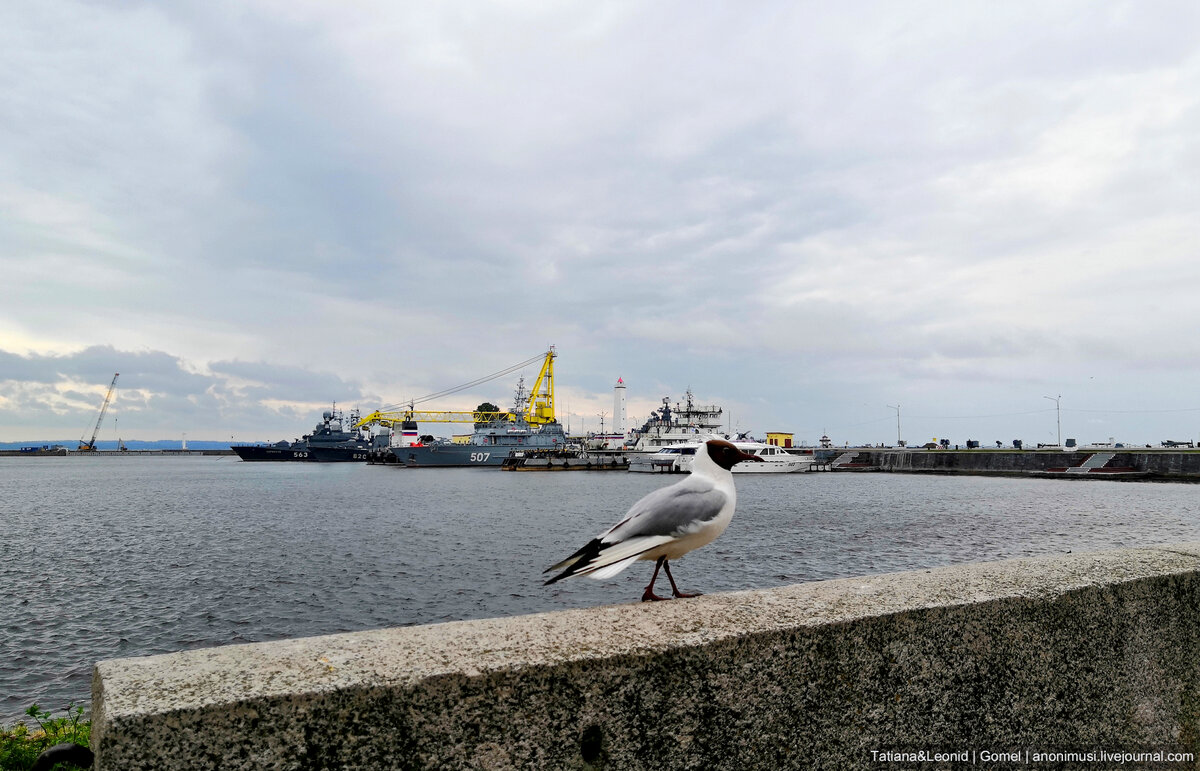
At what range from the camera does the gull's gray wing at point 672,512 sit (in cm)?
245

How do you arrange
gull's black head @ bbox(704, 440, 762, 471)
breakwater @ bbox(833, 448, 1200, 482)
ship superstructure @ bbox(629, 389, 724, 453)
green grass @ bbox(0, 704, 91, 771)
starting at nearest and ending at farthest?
gull's black head @ bbox(704, 440, 762, 471), green grass @ bbox(0, 704, 91, 771), breakwater @ bbox(833, 448, 1200, 482), ship superstructure @ bbox(629, 389, 724, 453)

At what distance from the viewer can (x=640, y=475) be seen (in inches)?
2645

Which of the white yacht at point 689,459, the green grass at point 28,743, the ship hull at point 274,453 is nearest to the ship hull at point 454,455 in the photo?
the white yacht at point 689,459

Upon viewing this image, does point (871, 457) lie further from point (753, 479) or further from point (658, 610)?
point (658, 610)

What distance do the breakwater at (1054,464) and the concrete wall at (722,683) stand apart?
198 feet

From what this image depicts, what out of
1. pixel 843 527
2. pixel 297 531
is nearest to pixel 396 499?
pixel 297 531

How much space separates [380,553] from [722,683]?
1956cm

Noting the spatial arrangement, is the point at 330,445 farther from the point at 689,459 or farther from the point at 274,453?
the point at 689,459

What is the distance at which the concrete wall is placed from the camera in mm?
1231

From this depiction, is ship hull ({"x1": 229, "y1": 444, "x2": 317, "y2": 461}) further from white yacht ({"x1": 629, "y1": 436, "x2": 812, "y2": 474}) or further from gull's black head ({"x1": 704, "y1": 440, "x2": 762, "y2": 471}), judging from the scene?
gull's black head ({"x1": 704, "y1": 440, "x2": 762, "y2": 471})

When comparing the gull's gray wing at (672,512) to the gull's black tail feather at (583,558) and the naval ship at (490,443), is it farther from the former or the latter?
the naval ship at (490,443)

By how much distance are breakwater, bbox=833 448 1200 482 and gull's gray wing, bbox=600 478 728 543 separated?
200ft

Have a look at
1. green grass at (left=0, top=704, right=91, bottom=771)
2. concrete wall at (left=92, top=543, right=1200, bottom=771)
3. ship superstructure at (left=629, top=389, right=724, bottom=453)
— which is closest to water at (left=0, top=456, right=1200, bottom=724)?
green grass at (left=0, top=704, right=91, bottom=771)

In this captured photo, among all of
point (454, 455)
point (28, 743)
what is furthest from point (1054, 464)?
point (28, 743)
